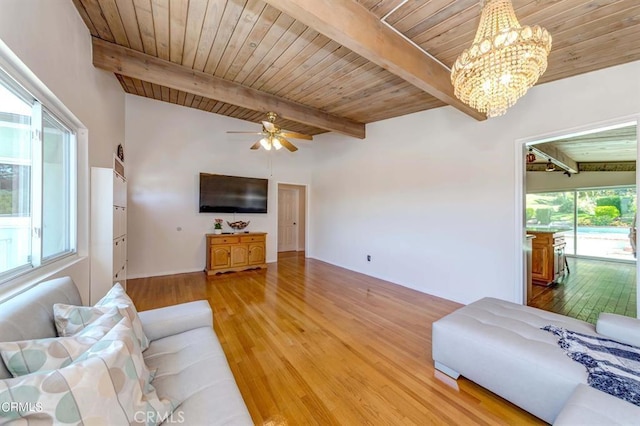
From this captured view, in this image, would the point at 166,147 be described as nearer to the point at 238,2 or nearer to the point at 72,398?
the point at 238,2

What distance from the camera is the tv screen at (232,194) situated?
4953 millimetres

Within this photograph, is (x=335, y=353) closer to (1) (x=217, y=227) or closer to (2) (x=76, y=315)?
(2) (x=76, y=315)

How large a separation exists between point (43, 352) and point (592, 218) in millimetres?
10705

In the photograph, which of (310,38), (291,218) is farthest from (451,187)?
(291,218)

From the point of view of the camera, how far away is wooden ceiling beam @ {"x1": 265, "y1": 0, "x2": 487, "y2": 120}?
5.37 feet

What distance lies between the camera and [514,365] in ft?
5.05

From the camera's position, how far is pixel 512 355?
1.56 m

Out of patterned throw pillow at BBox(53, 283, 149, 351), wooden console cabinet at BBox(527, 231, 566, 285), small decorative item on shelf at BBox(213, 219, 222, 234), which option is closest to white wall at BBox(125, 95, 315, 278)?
small decorative item on shelf at BBox(213, 219, 222, 234)

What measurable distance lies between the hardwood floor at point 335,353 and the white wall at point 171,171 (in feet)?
2.24

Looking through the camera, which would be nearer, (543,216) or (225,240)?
(225,240)

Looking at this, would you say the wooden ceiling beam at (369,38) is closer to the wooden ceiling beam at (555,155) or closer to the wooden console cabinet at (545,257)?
the wooden ceiling beam at (555,155)

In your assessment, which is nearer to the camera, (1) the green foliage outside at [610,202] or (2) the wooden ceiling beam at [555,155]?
(2) the wooden ceiling beam at [555,155]

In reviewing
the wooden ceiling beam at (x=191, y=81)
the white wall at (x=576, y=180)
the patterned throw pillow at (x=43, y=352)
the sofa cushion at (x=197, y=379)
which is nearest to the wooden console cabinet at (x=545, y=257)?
the white wall at (x=576, y=180)

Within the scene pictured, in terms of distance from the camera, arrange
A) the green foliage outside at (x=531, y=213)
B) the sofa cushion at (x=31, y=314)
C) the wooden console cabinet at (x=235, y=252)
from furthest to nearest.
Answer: the green foliage outside at (x=531, y=213), the wooden console cabinet at (x=235, y=252), the sofa cushion at (x=31, y=314)
